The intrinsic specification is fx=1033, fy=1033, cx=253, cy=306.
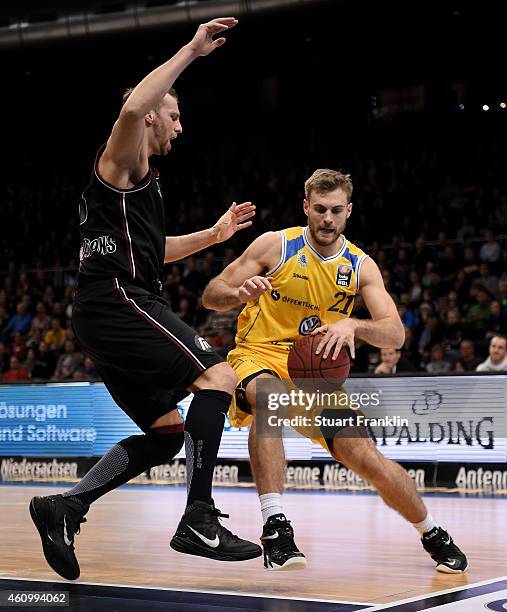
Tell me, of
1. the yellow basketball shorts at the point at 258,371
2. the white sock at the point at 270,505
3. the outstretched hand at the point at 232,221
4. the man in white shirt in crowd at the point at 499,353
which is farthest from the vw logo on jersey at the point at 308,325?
the man in white shirt in crowd at the point at 499,353


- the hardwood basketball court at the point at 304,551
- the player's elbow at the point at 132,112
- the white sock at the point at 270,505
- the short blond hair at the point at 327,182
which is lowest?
the hardwood basketball court at the point at 304,551

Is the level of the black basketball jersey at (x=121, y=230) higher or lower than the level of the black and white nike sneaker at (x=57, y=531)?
higher

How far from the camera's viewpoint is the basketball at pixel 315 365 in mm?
4809

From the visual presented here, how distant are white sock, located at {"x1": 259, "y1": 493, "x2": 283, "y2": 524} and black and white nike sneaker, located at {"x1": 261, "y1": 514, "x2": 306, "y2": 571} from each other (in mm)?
32

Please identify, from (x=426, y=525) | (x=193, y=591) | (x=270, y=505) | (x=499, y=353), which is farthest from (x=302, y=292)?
(x=499, y=353)

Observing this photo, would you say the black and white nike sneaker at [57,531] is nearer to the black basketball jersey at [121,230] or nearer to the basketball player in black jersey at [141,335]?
the basketball player in black jersey at [141,335]

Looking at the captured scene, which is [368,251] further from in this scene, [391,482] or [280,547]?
[280,547]

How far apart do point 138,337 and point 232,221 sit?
45.9 inches

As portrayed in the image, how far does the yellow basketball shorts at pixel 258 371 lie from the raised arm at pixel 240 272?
0.97ft

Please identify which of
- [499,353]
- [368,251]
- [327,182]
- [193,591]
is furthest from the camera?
[368,251]

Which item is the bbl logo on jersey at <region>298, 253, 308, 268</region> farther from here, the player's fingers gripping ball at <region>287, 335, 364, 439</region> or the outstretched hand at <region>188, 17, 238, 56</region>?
the outstretched hand at <region>188, 17, 238, 56</region>

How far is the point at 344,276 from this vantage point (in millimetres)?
5160

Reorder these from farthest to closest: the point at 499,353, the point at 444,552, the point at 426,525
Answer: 1. the point at 499,353
2. the point at 426,525
3. the point at 444,552

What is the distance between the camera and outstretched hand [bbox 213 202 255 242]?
199 inches
